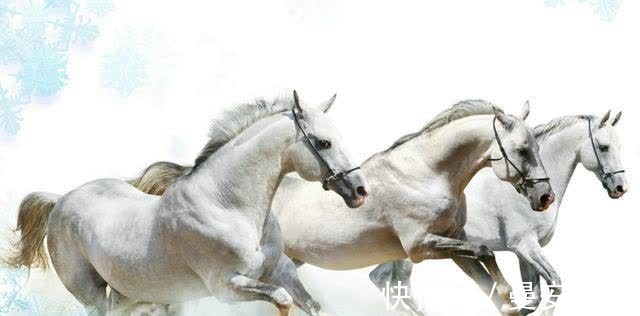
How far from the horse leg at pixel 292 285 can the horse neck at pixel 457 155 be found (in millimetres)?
1186

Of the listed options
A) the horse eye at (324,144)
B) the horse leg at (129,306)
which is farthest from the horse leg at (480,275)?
the horse leg at (129,306)

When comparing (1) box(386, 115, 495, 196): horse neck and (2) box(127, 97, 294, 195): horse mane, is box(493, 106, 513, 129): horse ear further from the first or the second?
(2) box(127, 97, 294, 195): horse mane

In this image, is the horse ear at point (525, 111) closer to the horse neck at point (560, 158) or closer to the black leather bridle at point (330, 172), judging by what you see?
the horse neck at point (560, 158)

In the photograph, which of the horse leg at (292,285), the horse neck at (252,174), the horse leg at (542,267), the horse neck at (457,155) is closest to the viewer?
the horse neck at (252,174)

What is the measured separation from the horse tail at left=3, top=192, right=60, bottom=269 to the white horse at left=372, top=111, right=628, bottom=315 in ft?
7.35

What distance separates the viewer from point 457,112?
716 cm

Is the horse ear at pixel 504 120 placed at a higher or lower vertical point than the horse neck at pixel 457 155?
higher

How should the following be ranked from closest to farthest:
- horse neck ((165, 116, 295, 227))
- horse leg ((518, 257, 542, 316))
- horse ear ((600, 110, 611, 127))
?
horse neck ((165, 116, 295, 227))
horse leg ((518, 257, 542, 316))
horse ear ((600, 110, 611, 127))

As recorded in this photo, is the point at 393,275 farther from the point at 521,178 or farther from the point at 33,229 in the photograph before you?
the point at 33,229

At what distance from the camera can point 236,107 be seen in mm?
6234

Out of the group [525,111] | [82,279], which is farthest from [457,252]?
[82,279]

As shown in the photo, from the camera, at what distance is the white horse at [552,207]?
308 inches

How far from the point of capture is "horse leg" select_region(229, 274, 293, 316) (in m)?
5.74

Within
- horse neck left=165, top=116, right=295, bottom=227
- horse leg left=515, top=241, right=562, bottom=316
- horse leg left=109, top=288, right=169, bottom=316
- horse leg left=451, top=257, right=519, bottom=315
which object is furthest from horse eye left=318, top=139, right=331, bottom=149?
horse leg left=515, top=241, right=562, bottom=316
